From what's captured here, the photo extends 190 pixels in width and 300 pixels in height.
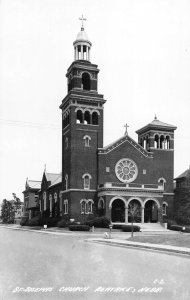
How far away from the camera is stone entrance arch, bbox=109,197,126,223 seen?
199 feet

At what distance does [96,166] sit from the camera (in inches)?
2415

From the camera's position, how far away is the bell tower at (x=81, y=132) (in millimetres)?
60062

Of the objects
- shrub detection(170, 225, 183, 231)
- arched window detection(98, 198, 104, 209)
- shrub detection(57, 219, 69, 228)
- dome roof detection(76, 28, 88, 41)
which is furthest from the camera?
dome roof detection(76, 28, 88, 41)

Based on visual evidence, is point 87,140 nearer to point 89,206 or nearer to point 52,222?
point 89,206

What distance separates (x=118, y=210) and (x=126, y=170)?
5.70 metres

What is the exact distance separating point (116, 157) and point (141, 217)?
8906mm

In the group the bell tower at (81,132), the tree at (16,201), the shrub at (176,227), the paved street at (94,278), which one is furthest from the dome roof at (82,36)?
the tree at (16,201)

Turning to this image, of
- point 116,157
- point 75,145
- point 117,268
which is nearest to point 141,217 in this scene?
point 116,157

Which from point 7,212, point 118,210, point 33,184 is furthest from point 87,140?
point 7,212

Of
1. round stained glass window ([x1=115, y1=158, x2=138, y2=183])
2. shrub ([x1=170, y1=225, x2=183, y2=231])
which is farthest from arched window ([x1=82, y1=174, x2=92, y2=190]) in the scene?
shrub ([x1=170, y1=225, x2=183, y2=231])

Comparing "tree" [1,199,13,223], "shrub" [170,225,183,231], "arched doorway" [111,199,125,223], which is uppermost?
"arched doorway" [111,199,125,223]

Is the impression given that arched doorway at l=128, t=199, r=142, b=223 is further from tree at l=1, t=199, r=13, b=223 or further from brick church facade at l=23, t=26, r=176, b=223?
tree at l=1, t=199, r=13, b=223

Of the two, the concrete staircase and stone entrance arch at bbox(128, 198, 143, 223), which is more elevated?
stone entrance arch at bbox(128, 198, 143, 223)

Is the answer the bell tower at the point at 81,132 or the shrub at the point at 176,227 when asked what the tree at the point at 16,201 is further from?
the shrub at the point at 176,227
